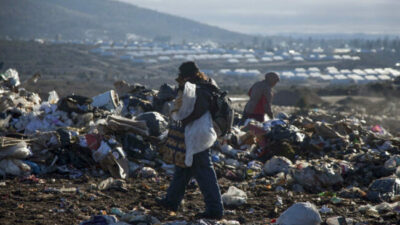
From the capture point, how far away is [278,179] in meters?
5.32

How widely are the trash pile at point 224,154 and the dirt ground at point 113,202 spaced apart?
8cm

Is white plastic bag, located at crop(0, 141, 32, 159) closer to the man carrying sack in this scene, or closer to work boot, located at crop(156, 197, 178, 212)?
work boot, located at crop(156, 197, 178, 212)

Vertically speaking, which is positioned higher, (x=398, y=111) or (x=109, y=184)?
(x=109, y=184)

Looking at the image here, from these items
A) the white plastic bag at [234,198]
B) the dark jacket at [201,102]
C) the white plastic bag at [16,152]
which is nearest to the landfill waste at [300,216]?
the white plastic bag at [234,198]

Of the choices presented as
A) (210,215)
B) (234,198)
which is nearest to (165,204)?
(210,215)

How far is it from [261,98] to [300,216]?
12.5ft

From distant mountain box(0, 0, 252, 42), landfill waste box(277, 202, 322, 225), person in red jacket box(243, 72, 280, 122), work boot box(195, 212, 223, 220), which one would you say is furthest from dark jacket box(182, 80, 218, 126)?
distant mountain box(0, 0, 252, 42)

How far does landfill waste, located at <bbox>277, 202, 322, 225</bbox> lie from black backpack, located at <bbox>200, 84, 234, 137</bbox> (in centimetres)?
83

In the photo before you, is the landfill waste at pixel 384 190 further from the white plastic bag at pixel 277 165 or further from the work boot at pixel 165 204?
the work boot at pixel 165 204

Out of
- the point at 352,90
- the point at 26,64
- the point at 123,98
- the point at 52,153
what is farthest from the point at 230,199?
the point at 26,64

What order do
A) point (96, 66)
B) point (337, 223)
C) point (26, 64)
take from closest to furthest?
point (337, 223) → point (26, 64) → point (96, 66)

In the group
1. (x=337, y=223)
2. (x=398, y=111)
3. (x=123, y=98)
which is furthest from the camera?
(x=398, y=111)

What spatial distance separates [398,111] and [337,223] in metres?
17.2

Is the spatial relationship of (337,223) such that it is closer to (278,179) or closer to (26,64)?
(278,179)
